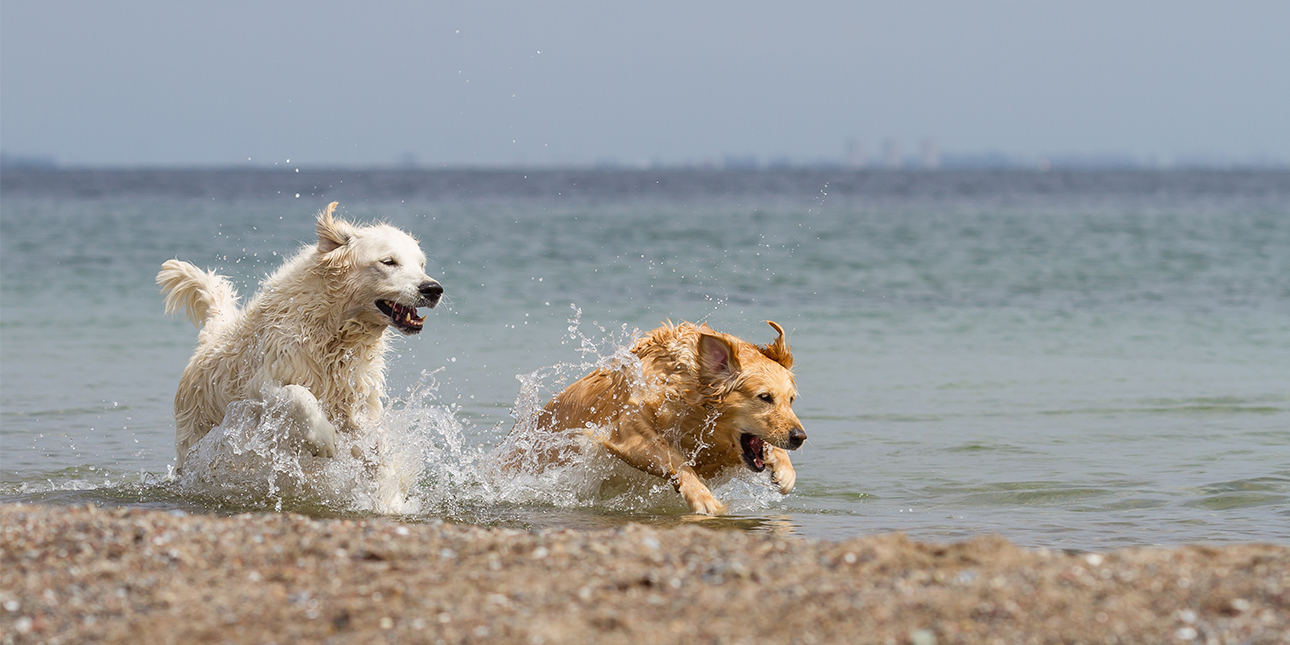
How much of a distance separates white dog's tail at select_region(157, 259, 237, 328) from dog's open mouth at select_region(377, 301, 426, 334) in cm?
148

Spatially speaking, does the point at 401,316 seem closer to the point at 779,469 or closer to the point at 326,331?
the point at 326,331

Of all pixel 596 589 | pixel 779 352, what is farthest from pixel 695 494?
pixel 596 589

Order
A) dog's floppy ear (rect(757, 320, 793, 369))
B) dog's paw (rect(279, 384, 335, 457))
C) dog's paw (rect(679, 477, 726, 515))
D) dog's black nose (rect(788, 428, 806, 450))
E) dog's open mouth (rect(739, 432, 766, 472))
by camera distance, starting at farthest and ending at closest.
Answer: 1. dog's floppy ear (rect(757, 320, 793, 369))
2. dog's open mouth (rect(739, 432, 766, 472))
3. dog's paw (rect(679, 477, 726, 515))
4. dog's black nose (rect(788, 428, 806, 450))
5. dog's paw (rect(279, 384, 335, 457))

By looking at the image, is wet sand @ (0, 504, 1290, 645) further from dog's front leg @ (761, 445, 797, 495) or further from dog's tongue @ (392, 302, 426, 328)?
dog's front leg @ (761, 445, 797, 495)

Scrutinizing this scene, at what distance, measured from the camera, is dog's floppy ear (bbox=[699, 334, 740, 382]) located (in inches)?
245

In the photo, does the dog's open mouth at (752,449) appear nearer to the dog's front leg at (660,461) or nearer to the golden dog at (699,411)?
the golden dog at (699,411)

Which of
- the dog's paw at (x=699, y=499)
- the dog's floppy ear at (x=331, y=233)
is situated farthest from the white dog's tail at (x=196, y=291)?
the dog's paw at (x=699, y=499)

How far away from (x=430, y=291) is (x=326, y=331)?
2.10ft

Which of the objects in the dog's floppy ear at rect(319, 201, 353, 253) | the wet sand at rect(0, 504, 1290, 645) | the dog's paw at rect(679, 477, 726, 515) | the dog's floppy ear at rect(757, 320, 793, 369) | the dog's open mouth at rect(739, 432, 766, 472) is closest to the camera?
the wet sand at rect(0, 504, 1290, 645)

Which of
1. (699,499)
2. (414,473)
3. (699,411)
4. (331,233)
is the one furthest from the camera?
(414,473)

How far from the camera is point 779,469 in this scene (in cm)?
630

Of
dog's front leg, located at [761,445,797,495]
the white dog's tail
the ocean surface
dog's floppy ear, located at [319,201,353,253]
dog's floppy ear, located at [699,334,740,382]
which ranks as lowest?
the ocean surface

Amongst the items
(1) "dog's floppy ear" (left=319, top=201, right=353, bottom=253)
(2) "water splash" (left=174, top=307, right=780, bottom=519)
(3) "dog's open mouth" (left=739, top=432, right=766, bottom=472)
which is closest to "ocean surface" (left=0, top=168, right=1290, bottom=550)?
(2) "water splash" (left=174, top=307, right=780, bottom=519)

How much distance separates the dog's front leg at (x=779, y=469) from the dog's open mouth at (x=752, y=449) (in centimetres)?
2
